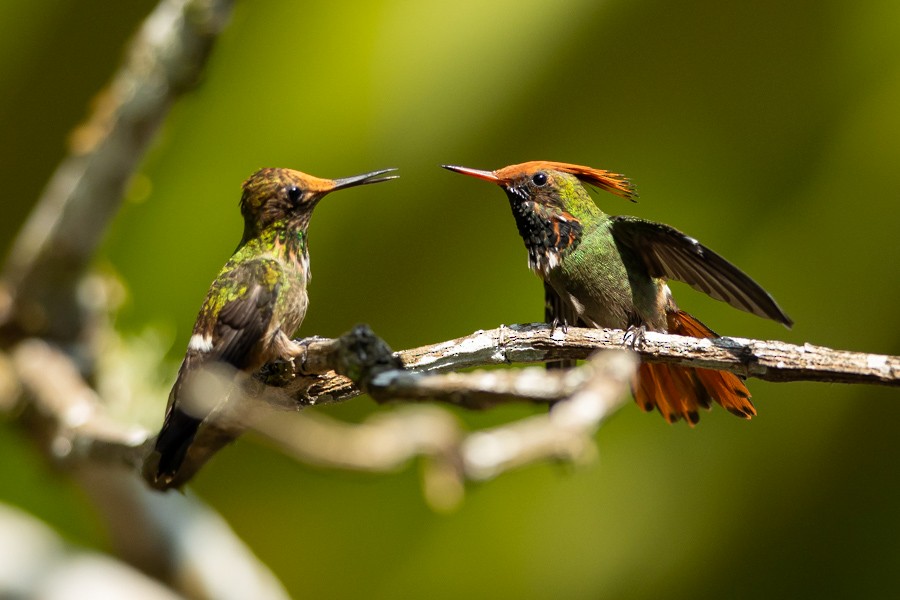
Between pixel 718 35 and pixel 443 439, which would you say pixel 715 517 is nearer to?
pixel 718 35

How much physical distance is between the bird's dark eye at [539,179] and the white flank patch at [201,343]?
98cm

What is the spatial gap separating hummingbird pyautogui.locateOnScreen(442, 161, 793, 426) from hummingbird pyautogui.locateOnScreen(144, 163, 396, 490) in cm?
46

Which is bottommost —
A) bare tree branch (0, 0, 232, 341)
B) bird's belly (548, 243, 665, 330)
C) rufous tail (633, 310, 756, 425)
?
rufous tail (633, 310, 756, 425)

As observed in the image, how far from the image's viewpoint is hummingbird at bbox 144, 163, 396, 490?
1710 mm

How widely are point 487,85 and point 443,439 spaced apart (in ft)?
9.23

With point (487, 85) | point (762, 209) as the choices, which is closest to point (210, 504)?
point (487, 85)

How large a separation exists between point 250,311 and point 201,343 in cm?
13

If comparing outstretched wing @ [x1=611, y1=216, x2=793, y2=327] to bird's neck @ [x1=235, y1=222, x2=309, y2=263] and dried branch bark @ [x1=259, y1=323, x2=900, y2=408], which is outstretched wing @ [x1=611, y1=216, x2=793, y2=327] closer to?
dried branch bark @ [x1=259, y1=323, x2=900, y2=408]

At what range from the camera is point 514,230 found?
362cm

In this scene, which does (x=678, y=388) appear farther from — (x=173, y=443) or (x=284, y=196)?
(x=173, y=443)

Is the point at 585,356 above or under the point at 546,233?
under

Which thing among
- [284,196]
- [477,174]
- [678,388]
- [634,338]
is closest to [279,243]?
[284,196]

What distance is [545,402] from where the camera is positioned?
1069 mm

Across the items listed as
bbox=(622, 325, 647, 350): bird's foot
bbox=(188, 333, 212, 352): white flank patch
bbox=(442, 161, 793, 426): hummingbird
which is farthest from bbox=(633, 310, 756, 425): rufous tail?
bbox=(188, 333, 212, 352): white flank patch
